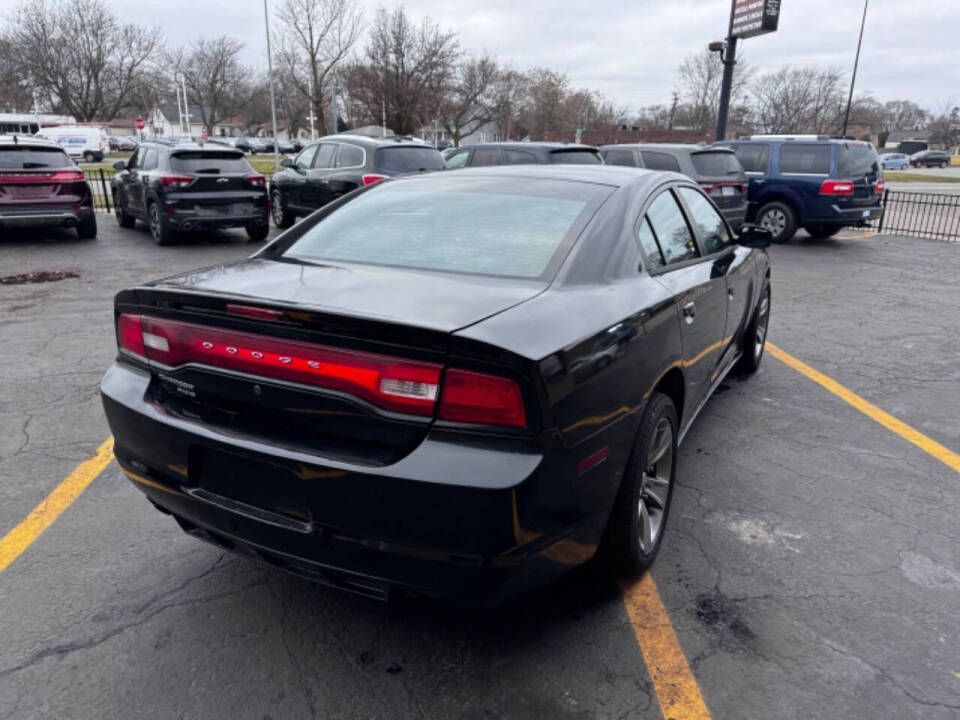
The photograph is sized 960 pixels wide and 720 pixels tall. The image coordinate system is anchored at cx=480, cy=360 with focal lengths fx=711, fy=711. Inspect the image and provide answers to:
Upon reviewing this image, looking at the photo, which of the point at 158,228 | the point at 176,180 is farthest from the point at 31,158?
the point at 176,180

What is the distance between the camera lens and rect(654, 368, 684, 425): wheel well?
2.89 metres

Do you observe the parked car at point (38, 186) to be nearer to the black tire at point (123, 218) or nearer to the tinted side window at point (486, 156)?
the black tire at point (123, 218)

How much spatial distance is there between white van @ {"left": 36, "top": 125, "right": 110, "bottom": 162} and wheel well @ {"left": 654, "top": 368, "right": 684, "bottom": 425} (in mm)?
53018

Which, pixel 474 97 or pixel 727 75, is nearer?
pixel 727 75

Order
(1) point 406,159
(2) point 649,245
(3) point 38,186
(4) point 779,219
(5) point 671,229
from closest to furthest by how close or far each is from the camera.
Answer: (2) point 649,245 → (5) point 671,229 → (3) point 38,186 → (1) point 406,159 → (4) point 779,219

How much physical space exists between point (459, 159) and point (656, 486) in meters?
11.2

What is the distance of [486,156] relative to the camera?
39.3ft

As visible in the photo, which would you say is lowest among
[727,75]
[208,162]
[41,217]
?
[41,217]

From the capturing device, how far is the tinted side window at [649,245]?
9.87 feet

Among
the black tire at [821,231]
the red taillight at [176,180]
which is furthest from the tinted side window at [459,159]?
the black tire at [821,231]

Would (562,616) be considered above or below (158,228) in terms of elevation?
below

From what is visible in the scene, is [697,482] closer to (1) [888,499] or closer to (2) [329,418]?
(1) [888,499]

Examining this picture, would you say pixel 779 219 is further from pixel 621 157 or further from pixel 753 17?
A: pixel 753 17

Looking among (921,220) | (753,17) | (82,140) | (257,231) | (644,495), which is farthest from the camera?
(82,140)
